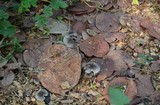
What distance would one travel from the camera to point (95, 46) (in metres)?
2.16

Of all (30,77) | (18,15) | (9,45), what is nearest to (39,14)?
(18,15)

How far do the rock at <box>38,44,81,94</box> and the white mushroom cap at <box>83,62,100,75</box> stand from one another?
0.14ft

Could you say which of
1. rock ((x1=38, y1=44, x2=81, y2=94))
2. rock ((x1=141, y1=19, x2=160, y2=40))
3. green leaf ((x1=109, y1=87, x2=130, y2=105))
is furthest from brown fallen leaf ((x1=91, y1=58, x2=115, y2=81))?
green leaf ((x1=109, y1=87, x2=130, y2=105))

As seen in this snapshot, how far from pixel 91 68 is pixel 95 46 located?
17 centimetres

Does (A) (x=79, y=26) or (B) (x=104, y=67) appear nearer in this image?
(B) (x=104, y=67)

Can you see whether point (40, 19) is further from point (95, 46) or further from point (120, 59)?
point (120, 59)

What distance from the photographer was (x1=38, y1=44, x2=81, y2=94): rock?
201 centimetres

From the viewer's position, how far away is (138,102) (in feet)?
6.27

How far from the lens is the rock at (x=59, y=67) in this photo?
6.58 ft

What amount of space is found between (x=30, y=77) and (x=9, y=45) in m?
0.23

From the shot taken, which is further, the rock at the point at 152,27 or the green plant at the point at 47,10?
the rock at the point at 152,27

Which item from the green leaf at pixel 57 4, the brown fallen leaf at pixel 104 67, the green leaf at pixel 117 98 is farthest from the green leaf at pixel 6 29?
the green leaf at pixel 117 98

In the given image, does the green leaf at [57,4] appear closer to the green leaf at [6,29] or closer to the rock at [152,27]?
the green leaf at [6,29]

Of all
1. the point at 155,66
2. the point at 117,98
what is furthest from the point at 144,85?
the point at 117,98
